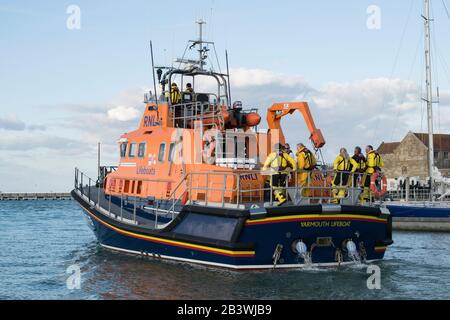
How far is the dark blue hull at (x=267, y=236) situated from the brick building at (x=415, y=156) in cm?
4348

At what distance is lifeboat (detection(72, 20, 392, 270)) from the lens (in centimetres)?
1068

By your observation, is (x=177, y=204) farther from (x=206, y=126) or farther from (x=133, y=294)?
(x=133, y=294)

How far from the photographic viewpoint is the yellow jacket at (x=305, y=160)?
1167cm

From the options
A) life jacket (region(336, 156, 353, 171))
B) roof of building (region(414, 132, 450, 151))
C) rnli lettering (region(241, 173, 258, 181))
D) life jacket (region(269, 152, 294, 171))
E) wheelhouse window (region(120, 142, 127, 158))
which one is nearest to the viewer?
life jacket (region(269, 152, 294, 171))

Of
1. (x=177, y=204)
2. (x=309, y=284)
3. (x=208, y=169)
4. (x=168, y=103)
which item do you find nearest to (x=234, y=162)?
(x=208, y=169)

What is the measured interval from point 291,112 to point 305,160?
2009 millimetres

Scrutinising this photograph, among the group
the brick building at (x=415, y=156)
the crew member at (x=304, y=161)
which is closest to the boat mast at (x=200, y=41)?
the crew member at (x=304, y=161)

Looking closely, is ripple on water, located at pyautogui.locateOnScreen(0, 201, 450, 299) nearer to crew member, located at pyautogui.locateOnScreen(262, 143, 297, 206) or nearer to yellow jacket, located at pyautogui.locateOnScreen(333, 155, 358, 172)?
crew member, located at pyautogui.locateOnScreen(262, 143, 297, 206)

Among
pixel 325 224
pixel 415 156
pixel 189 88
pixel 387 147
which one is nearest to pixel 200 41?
pixel 189 88

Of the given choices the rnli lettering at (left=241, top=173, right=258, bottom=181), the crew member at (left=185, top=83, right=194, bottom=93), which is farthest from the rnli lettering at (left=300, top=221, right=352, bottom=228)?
the crew member at (left=185, top=83, right=194, bottom=93)

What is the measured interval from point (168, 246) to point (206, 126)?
117 inches

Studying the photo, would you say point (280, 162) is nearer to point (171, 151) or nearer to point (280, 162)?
point (280, 162)

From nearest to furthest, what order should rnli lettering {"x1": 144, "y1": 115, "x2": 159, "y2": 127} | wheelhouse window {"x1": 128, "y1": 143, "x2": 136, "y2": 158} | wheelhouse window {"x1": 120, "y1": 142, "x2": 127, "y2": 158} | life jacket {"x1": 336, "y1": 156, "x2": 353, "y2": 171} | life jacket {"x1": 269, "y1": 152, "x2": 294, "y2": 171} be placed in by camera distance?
life jacket {"x1": 269, "y1": 152, "x2": 294, "y2": 171} < life jacket {"x1": 336, "y1": 156, "x2": 353, "y2": 171} < rnli lettering {"x1": 144, "y1": 115, "x2": 159, "y2": 127} < wheelhouse window {"x1": 128, "y1": 143, "x2": 136, "y2": 158} < wheelhouse window {"x1": 120, "y1": 142, "x2": 127, "y2": 158}

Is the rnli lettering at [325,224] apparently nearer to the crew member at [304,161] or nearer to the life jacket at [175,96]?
the crew member at [304,161]
